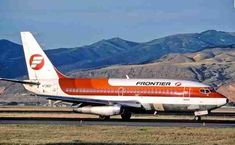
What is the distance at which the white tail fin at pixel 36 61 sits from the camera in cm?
7831

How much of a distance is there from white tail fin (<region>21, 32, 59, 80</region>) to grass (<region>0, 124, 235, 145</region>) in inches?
913

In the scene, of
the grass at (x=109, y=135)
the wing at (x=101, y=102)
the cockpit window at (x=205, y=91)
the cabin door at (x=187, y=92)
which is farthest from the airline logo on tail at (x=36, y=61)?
the grass at (x=109, y=135)

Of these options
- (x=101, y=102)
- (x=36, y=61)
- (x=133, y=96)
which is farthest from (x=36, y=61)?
(x=133, y=96)

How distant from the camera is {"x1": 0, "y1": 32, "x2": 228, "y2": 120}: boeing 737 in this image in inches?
2726

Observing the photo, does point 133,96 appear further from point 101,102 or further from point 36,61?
point 36,61

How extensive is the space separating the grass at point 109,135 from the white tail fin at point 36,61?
23.2 metres

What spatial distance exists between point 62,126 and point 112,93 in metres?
17.1

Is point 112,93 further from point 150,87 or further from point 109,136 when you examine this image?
point 109,136

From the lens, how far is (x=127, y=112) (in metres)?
69.9

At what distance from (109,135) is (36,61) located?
1347 inches

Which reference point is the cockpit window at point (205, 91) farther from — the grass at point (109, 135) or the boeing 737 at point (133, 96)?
the grass at point (109, 135)

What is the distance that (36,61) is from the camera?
79.2 meters

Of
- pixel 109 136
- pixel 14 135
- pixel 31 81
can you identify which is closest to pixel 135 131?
pixel 109 136

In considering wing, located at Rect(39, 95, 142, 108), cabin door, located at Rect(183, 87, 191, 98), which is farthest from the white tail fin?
cabin door, located at Rect(183, 87, 191, 98)
